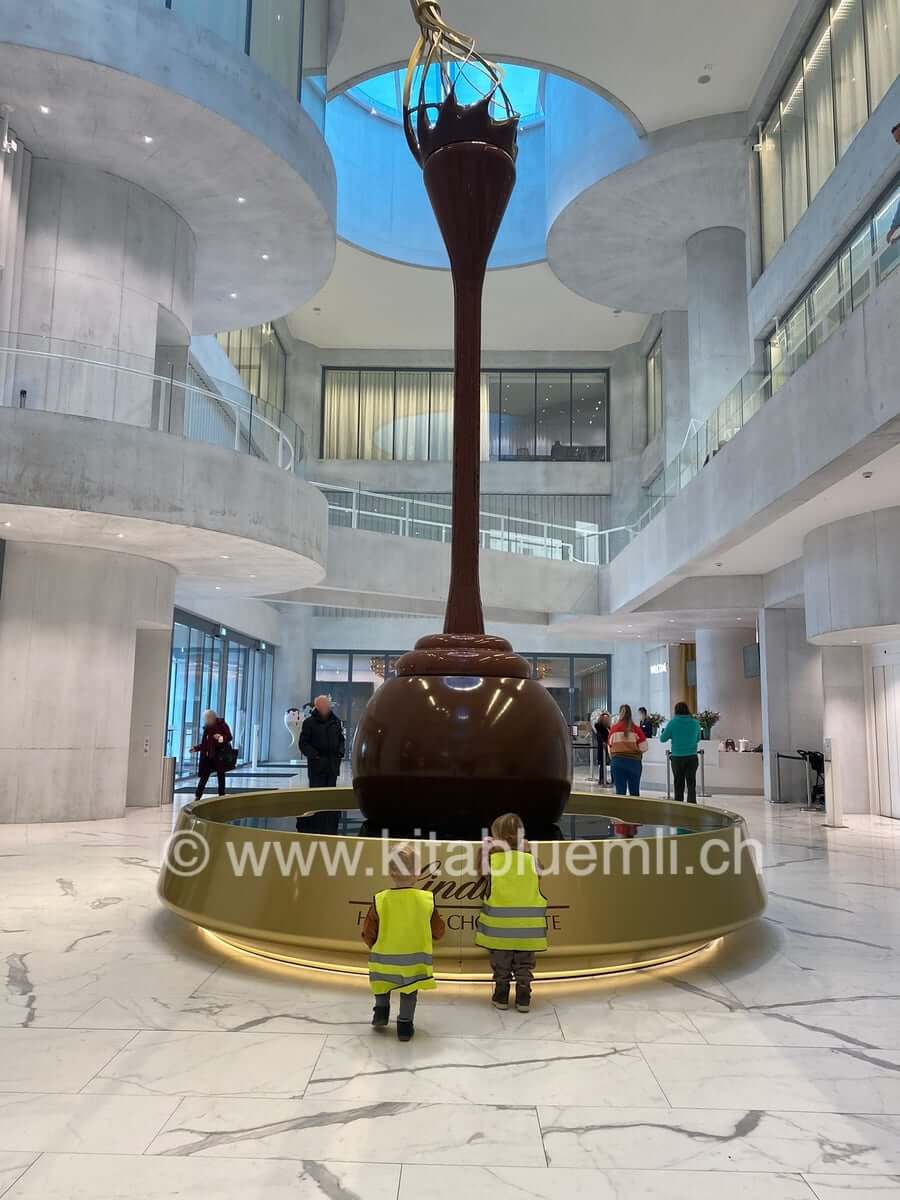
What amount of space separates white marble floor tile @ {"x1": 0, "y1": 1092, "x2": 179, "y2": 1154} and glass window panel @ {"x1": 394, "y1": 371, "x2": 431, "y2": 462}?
33223 millimetres

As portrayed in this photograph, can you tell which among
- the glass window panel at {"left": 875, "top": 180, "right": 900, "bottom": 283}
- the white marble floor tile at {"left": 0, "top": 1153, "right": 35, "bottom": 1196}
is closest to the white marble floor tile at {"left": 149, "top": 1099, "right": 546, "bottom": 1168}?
the white marble floor tile at {"left": 0, "top": 1153, "right": 35, "bottom": 1196}

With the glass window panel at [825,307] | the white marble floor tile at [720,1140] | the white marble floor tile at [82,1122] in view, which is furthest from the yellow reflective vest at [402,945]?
the glass window panel at [825,307]

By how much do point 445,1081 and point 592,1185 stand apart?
994mm

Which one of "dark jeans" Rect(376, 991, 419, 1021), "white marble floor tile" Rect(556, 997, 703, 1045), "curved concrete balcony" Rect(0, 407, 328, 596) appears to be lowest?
"white marble floor tile" Rect(556, 997, 703, 1045)

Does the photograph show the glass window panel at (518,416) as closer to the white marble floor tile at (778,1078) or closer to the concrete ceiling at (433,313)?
the concrete ceiling at (433,313)

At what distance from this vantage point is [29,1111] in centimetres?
347

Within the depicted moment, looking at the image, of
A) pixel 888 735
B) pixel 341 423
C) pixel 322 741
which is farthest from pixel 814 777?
pixel 341 423

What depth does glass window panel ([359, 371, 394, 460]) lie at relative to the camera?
3625 cm

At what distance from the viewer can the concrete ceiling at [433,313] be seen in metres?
29.9

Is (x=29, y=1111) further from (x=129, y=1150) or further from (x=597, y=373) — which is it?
(x=597, y=373)

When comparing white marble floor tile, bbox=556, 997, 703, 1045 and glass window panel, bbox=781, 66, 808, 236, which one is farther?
glass window panel, bbox=781, 66, 808, 236

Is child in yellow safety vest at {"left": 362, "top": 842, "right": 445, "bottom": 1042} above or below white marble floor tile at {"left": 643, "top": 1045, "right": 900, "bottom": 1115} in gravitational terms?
above

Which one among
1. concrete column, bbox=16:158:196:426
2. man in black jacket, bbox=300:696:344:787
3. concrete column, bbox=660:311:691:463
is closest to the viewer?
man in black jacket, bbox=300:696:344:787

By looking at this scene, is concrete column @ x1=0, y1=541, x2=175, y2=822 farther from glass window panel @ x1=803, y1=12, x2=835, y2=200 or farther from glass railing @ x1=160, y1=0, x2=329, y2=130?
glass window panel @ x1=803, y1=12, x2=835, y2=200
